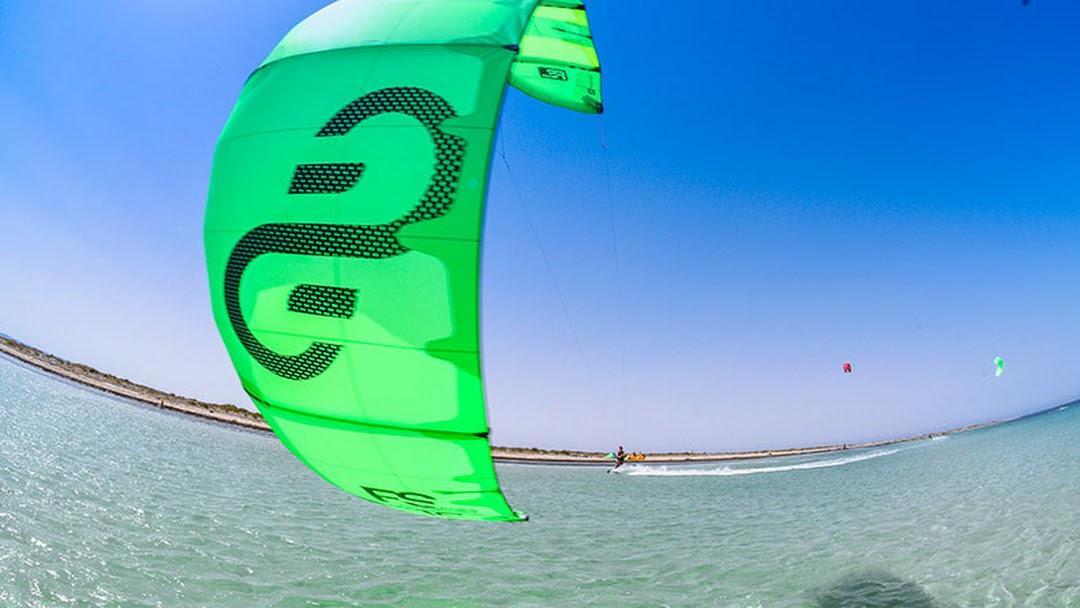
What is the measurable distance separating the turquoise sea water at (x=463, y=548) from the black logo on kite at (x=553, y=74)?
21.9 feet

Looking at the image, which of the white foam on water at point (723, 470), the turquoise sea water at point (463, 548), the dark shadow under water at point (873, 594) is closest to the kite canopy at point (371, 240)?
the turquoise sea water at point (463, 548)

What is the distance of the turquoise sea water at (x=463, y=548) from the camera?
19.4 feet

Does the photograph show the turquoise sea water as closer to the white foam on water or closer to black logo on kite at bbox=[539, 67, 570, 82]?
black logo on kite at bbox=[539, 67, 570, 82]

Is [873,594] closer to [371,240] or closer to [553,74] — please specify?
[553,74]

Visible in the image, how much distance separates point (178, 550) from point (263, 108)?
7.38m

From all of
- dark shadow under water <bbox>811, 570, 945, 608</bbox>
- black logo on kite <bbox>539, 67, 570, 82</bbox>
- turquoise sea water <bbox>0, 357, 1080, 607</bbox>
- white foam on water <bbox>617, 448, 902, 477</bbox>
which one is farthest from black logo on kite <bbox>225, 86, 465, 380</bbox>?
white foam on water <bbox>617, 448, 902, 477</bbox>

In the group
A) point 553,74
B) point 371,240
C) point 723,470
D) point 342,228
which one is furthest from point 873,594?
point 723,470

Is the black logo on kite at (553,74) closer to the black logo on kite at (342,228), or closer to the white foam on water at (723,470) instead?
the black logo on kite at (342,228)

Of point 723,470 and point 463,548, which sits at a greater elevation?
point 463,548

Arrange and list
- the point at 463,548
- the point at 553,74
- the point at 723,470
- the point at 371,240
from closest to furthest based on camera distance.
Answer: the point at 371,240 → the point at 553,74 → the point at 463,548 → the point at 723,470

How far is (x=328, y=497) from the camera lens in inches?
471

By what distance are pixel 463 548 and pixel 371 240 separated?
806cm

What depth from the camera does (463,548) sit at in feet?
27.6

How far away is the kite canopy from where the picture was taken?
2043 mm
